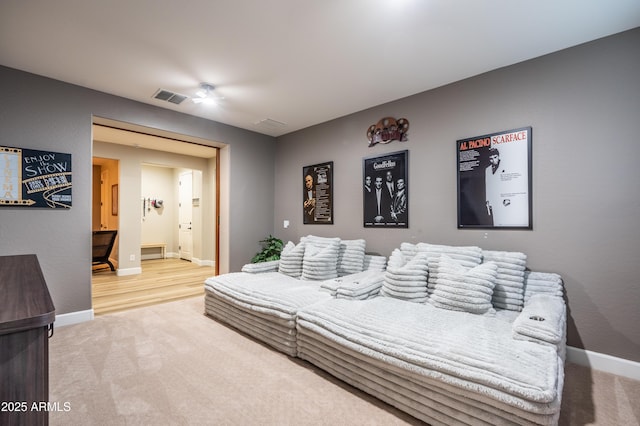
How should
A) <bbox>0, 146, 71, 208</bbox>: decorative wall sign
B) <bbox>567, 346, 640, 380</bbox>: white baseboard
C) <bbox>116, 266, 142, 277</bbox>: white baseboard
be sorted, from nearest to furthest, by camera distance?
1. <bbox>567, 346, 640, 380</bbox>: white baseboard
2. <bbox>0, 146, 71, 208</bbox>: decorative wall sign
3. <bbox>116, 266, 142, 277</bbox>: white baseboard

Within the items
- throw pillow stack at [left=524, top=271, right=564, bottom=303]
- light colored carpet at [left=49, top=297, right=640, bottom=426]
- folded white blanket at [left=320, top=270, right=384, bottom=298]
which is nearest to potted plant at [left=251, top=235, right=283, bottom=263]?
light colored carpet at [left=49, top=297, right=640, bottom=426]

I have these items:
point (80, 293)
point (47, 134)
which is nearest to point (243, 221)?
point (80, 293)

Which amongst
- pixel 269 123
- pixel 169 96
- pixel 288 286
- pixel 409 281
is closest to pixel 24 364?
pixel 288 286

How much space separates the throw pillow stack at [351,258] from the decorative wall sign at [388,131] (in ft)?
4.26

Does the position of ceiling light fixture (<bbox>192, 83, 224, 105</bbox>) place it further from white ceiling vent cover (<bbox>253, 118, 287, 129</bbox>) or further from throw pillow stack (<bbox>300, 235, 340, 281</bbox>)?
throw pillow stack (<bbox>300, 235, 340, 281</bbox>)

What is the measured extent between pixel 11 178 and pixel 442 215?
435cm

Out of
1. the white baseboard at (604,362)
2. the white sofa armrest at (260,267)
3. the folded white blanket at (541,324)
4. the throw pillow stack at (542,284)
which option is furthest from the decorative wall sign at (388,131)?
→ the white baseboard at (604,362)

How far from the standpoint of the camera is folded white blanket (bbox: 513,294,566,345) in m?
1.66

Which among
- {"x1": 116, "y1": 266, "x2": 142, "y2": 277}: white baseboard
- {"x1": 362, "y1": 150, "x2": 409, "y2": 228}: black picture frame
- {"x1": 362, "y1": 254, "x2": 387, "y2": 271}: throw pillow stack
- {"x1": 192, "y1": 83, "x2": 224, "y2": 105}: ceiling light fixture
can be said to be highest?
{"x1": 192, "y1": 83, "x2": 224, "y2": 105}: ceiling light fixture

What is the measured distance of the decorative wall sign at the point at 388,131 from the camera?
3477mm

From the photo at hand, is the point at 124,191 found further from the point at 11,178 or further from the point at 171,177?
the point at 11,178

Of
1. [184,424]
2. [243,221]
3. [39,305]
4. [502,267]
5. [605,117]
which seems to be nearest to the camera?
[39,305]

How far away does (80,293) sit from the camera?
328 centimetres

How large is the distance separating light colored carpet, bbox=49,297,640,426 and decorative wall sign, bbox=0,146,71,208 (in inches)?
55.2
